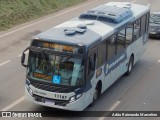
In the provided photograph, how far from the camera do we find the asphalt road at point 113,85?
57.1ft

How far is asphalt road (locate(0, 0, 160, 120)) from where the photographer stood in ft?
57.1

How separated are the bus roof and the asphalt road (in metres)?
2.60

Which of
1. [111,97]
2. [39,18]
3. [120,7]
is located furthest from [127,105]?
[39,18]

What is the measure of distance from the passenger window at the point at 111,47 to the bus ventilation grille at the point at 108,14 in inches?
34.7

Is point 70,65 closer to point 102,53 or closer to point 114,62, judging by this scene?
point 102,53

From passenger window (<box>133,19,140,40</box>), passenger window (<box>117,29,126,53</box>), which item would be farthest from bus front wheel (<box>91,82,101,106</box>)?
passenger window (<box>133,19,140,40</box>)

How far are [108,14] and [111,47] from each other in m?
1.62

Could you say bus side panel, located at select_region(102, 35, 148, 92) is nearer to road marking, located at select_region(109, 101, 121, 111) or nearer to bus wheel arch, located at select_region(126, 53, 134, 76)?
bus wheel arch, located at select_region(126, 53, 134, 76)

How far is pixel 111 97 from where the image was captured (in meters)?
18.4

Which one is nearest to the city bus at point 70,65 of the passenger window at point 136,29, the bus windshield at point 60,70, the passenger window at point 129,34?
the bus windshield at point 60,70

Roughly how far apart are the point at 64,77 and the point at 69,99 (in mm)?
752

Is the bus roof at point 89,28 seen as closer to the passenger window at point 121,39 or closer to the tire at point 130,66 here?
the passenger window at point 121,39

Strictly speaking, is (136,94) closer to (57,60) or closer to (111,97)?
(111,97)

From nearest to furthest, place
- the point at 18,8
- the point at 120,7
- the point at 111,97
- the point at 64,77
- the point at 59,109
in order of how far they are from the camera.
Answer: the point at 64,77 < the point at 59,109 < the point at 111,97 < the point at 120,7 < the point at 18,8
